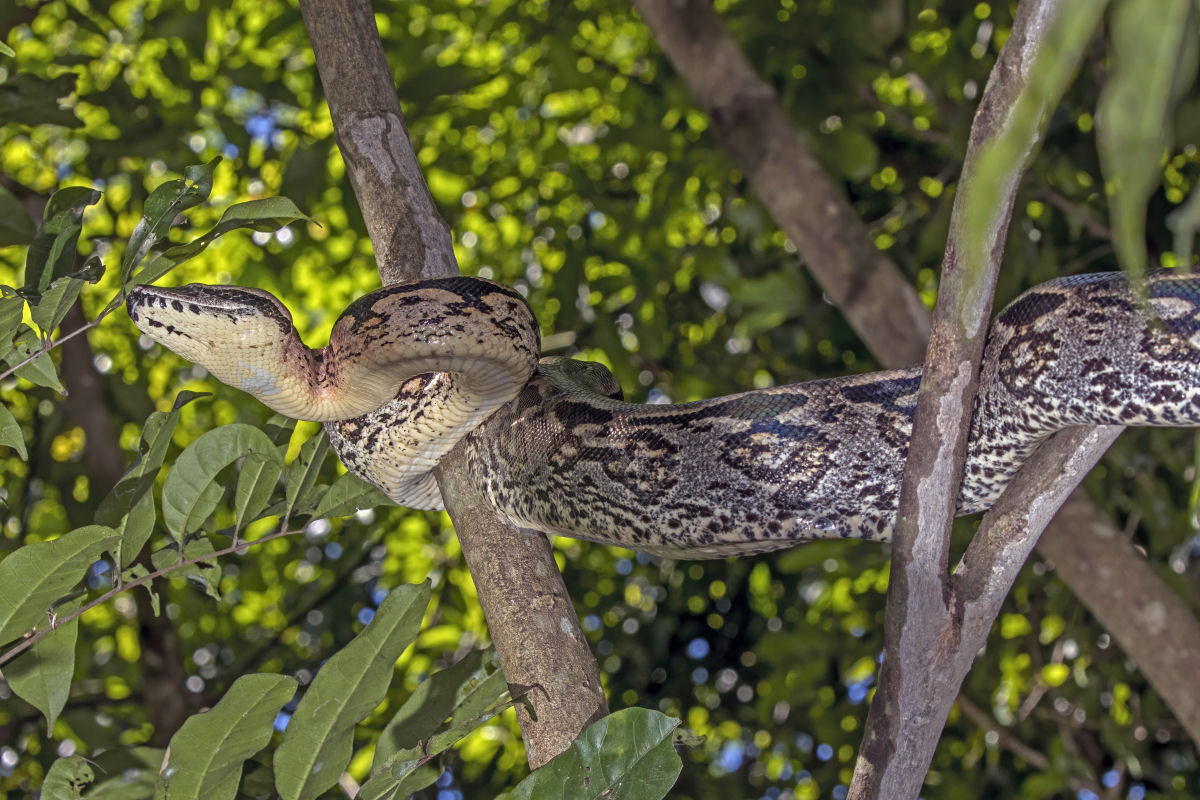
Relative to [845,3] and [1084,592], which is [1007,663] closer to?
[1084,592]

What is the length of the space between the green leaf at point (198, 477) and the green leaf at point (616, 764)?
0.78 meters

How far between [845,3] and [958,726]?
3.06 m

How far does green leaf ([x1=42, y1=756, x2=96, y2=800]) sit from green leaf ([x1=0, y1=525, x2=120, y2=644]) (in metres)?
0.18

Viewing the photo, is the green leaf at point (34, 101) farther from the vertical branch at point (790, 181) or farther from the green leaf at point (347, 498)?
the vertical branch at point (790, 181)

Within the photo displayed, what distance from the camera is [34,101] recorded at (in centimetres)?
245

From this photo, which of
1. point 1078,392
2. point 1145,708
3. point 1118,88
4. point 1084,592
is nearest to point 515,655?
point 1078,392

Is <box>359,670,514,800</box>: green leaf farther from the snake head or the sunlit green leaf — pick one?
the snake head

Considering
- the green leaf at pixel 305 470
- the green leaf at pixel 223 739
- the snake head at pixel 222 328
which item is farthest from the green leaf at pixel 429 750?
the snake head at pixel 222 328

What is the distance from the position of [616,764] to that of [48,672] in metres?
0.81

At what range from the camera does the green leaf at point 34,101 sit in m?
2.41

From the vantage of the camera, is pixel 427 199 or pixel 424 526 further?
pixel 424 526

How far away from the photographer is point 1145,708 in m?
4.09

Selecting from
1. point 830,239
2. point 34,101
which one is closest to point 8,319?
point 34,101

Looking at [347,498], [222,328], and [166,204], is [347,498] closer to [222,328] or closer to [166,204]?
[222,328]
